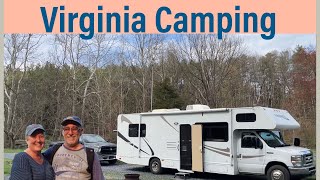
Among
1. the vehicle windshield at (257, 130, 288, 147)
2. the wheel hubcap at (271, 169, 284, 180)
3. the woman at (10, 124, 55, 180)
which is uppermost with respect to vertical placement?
the woman at (10, 124, 55, 180)

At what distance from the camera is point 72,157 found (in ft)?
9.82

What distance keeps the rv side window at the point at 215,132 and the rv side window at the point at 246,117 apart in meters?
0.46

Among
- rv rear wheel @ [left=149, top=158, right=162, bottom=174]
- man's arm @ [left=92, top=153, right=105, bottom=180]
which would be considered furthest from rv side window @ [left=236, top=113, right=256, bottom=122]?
man's arm @ [left=92, top=153, right=105, bottom=180]

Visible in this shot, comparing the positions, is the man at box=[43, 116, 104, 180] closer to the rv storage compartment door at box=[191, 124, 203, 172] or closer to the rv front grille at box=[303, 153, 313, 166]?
the rv front grille at box=[303, 153, 313, 166]

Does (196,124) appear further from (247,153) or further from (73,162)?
(73,162)

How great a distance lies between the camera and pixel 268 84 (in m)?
32.1

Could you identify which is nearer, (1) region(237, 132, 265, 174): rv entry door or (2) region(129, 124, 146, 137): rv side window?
(1) region(237, 132, 265, 174): rv entry door

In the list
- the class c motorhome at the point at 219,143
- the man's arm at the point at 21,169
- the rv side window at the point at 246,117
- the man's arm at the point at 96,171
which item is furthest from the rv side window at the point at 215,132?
the man's arm at the point at 21,169

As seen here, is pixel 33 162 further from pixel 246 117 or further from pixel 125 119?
pixel 125 119

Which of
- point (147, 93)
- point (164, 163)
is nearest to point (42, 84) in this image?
point (147, 93)

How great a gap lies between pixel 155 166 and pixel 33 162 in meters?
10.1

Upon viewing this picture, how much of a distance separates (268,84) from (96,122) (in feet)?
52.3

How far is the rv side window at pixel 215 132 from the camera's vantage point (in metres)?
11.0

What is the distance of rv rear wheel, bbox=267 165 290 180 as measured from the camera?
9.90 metres
